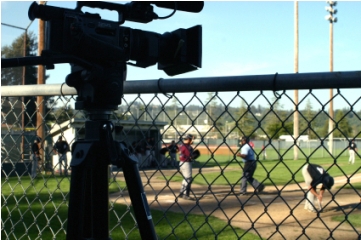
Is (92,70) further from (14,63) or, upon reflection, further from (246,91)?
(246,91)

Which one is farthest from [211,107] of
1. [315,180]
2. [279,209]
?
[279,209]

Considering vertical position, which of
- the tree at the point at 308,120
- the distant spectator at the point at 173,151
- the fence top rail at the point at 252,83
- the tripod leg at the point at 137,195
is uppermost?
the fence top rail at the point at 252,83

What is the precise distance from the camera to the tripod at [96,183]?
165 cm

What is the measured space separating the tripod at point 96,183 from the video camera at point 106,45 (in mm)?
109

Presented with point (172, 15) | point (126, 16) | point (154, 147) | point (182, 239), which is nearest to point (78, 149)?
point (126, 16)

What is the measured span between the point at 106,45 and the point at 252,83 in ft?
2.21

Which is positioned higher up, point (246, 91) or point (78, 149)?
point (246, 91)

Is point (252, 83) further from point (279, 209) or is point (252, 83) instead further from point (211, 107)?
point (279, 209)

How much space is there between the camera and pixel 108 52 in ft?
5.24

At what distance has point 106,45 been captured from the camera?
159 cm

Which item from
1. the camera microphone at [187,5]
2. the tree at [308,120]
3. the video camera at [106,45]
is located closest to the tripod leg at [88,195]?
the video camera at [106,45]

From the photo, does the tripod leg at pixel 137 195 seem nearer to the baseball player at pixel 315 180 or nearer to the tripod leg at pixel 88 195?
the tripod leg at pixel 88 195

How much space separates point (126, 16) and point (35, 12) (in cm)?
34

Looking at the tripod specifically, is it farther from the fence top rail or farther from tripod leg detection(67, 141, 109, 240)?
the fence top rail
